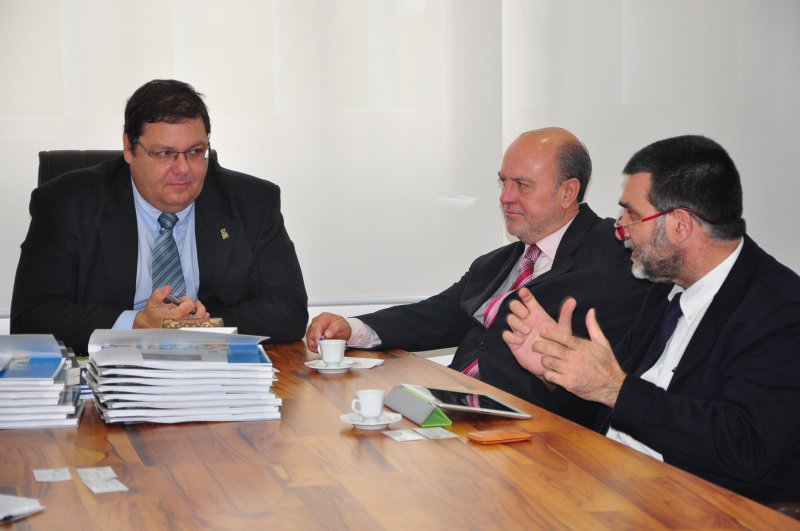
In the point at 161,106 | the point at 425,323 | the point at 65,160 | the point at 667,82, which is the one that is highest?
the point at 667,82

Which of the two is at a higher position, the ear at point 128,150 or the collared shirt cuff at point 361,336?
the ear at point 128,150

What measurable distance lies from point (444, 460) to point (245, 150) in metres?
3.01

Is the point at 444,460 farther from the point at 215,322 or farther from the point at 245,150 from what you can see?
the point at 245,150

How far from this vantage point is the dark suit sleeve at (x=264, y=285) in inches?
115

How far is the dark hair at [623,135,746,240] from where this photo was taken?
221 cm

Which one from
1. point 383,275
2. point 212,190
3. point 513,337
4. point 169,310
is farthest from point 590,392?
point 383,275

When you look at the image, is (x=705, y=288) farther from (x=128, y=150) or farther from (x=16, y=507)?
(x=128, y=150)

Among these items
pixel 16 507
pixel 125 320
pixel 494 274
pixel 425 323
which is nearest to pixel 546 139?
A: pixel 494 274

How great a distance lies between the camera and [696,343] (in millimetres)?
2123

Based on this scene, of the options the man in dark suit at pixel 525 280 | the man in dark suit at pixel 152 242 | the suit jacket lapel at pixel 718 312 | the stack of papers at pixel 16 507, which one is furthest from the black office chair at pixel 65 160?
the stack of papers at pixel 16 507

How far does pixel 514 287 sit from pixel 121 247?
4.09ft

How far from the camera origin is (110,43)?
4.20m

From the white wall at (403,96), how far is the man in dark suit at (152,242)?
121cm

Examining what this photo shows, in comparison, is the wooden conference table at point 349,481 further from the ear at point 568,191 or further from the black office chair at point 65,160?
the black office chair at point 65,160
